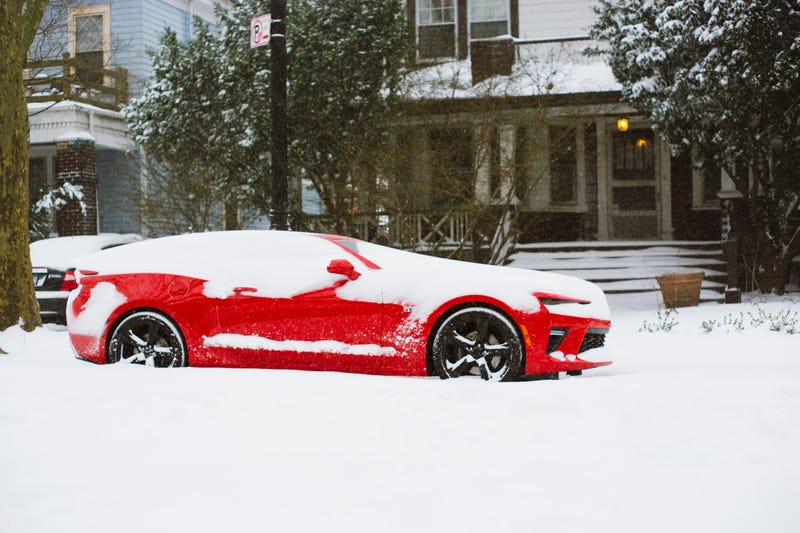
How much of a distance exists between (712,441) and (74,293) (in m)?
5.28

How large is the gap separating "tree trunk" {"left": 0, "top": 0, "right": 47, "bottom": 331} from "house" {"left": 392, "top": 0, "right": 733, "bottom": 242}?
5946 mm

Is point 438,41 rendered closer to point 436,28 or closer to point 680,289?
point 436,28

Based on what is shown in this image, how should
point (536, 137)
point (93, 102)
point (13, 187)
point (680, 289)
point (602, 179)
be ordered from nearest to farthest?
point (13, 187) < point (680, 289) < point (536, 137) < point (602, 179) < point (93, 102)

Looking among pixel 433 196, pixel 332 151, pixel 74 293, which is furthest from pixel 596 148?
pixel 74 293

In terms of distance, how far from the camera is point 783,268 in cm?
1441

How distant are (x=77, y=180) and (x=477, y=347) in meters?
17.1

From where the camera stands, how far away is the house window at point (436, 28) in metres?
19.4

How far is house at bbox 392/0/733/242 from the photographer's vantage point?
14922 millimetres

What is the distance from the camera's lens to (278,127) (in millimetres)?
10328

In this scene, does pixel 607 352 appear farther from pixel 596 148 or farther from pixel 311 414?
pixel 596 148

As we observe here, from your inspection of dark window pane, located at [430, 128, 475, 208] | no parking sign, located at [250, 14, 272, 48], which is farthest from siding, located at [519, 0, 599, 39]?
no parking sign, located at [250, 14, 272, 48]

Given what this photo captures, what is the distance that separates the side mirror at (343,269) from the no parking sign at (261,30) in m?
4.73

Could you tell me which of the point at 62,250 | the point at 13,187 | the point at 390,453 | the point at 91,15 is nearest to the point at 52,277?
the point at 62,250

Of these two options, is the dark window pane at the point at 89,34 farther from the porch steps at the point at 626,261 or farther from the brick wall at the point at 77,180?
the porch steps at the point at 626,261
